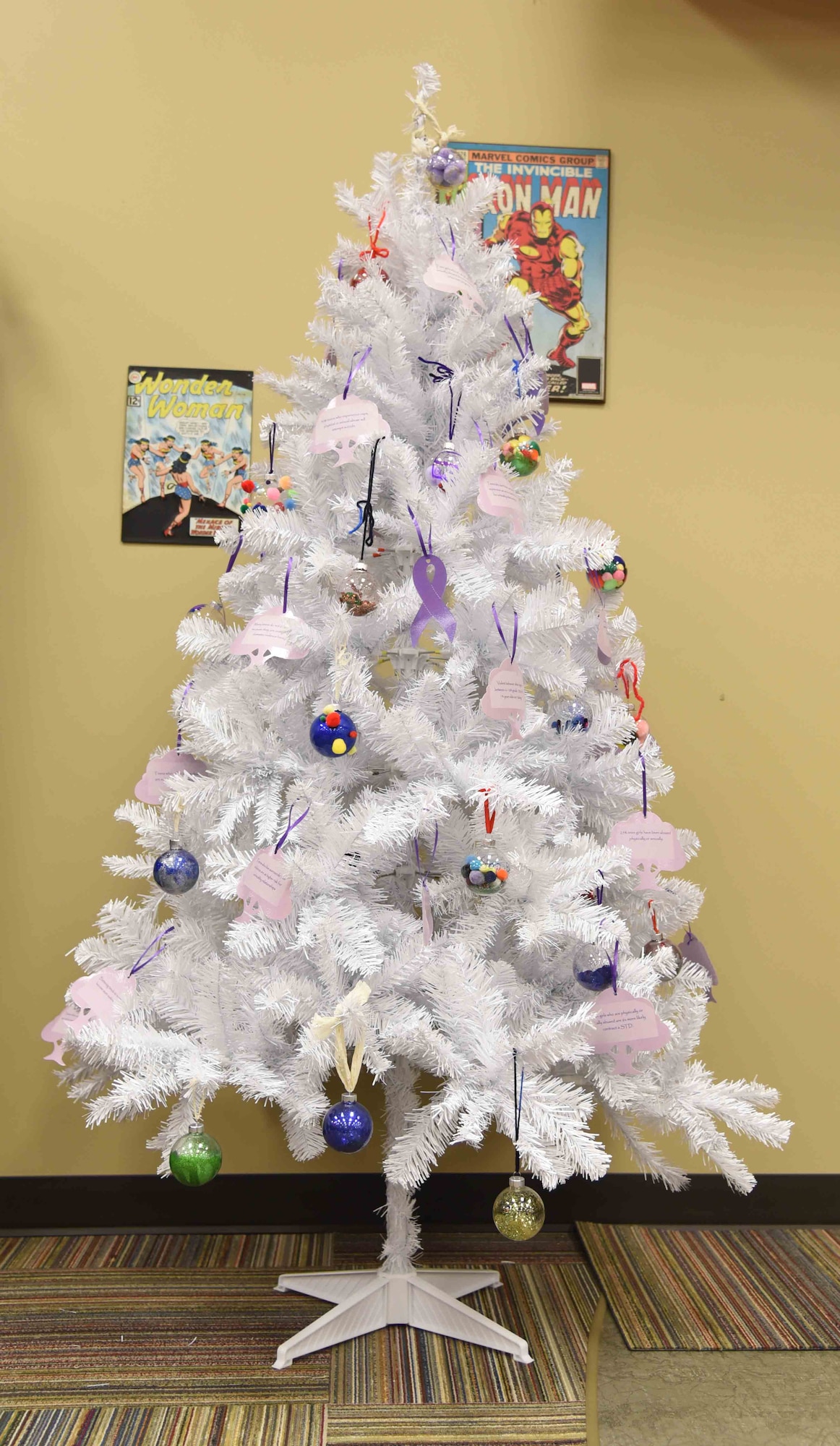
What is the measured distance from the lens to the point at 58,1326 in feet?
5.72

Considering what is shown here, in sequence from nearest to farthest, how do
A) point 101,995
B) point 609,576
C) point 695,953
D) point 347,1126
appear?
point 347,1126
point 101,995
point 609,576
point 695,953

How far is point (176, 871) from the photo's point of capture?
1.57 m

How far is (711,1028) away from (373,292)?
1.65 m

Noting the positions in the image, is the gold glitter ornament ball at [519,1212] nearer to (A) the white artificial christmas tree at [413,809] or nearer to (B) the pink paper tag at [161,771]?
(A) the white artificial christmas tree at [413,809]

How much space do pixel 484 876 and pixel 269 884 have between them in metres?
0.31

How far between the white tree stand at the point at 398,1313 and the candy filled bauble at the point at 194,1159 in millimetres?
476

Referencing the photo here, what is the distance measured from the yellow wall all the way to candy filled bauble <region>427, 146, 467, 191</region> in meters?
0.58

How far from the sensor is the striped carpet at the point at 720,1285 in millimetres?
1763

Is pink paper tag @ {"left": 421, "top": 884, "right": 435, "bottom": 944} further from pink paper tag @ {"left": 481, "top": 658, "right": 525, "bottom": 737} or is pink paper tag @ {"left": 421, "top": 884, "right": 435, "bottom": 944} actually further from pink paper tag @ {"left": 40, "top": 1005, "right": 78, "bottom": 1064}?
pink paper tag @ {"left": 40, "top": 1005, "right": 78, "bottom": 1064}

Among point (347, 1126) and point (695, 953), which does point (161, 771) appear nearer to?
point (347, 1126)

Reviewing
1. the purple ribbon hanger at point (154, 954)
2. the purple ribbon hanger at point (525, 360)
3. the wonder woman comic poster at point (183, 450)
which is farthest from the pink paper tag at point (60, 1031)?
the purple ribbon hanger at point (525, 360)

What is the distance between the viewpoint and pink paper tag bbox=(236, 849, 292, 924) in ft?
4.67

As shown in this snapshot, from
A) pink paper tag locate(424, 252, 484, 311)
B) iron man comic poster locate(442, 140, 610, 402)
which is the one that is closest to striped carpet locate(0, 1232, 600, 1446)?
pink paper tag locate(424, 252, 484, 311)

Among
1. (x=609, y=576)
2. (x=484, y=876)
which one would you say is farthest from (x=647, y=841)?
(x=609, y=576)
